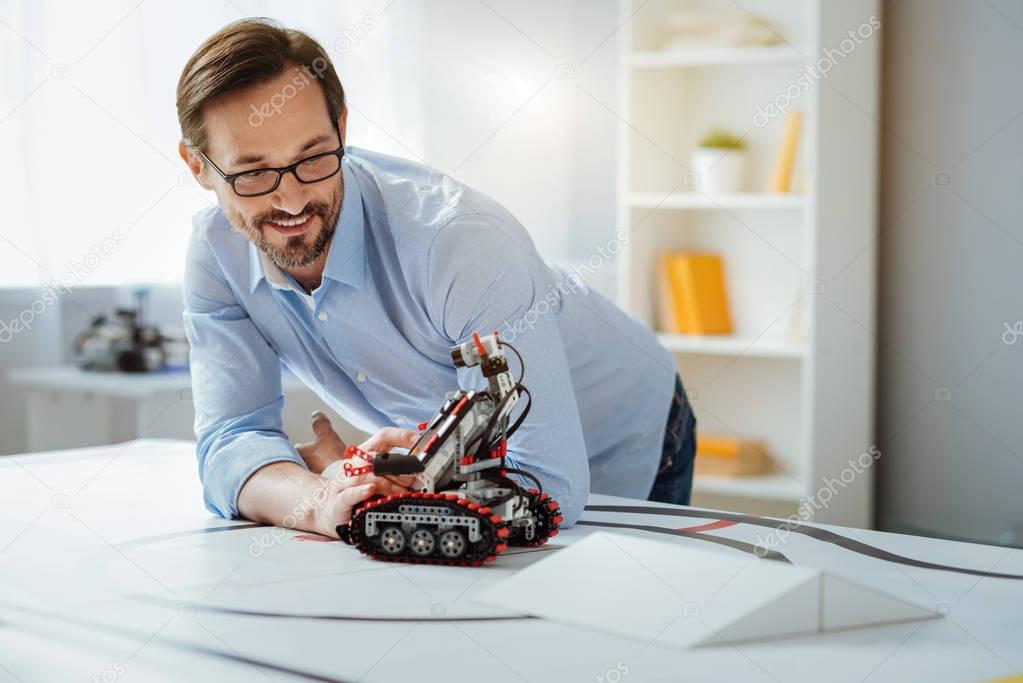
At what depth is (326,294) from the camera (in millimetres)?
1521

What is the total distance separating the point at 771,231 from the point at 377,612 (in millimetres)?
2679

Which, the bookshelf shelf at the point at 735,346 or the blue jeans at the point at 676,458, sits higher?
the bookshelf shelf at the point at 735,346

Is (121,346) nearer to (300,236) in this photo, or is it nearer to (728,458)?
(728,458)

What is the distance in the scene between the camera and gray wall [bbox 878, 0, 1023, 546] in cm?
294

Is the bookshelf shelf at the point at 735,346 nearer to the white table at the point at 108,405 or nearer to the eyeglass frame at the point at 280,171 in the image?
the white table at the point at 108,405

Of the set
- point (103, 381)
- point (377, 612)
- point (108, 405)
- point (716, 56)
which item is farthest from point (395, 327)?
point (108, 405)

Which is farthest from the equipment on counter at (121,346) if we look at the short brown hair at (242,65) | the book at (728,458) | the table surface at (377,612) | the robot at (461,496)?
the robot at (461,496)

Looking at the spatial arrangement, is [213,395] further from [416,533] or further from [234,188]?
[416,533]

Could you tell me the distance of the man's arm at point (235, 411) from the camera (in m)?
1.43

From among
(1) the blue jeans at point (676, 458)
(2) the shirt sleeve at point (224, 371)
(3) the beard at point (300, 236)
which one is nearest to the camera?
(3) the beard at point (300, 236)

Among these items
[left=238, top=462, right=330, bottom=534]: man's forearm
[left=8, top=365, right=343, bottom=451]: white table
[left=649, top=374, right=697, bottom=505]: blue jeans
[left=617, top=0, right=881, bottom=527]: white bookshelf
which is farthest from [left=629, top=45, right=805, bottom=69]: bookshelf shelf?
[left=238, top=462, right=330, bottom=534]: man's forearm

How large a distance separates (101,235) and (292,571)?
2.43m

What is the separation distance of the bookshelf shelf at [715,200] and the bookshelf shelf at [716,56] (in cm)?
40

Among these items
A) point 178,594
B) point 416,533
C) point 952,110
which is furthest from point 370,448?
point 952,110
